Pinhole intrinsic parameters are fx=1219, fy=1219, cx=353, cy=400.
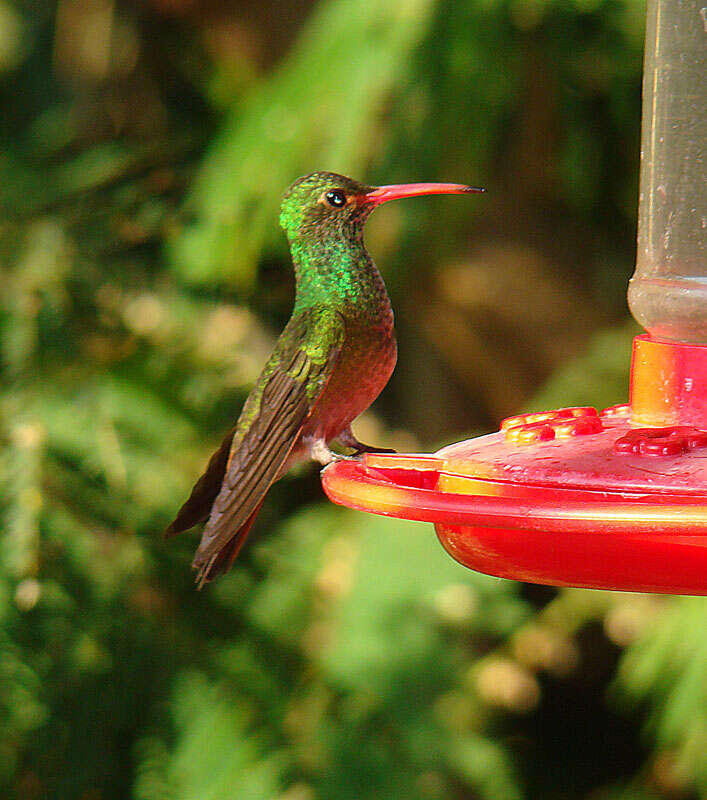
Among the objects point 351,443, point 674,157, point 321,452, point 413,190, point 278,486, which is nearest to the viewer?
point 413,190

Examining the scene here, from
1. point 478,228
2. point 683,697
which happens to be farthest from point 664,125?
point 478,228

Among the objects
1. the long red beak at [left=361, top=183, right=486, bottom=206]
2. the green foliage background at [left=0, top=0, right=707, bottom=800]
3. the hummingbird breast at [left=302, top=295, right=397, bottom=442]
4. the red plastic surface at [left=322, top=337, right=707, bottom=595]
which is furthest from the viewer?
the green foliage background at [left=0, top=0, right=707, bottom=800]

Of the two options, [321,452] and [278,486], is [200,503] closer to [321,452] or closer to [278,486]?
[321,452]

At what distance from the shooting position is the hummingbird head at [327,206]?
204 cm

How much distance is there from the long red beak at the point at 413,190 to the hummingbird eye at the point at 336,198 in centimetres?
6

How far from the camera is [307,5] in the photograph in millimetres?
4676

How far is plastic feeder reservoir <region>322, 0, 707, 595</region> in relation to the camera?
1.37 metres

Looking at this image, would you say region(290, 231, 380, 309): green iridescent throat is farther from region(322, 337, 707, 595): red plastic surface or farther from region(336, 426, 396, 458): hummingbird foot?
region(322, 337, 707, 595): red plastic surface

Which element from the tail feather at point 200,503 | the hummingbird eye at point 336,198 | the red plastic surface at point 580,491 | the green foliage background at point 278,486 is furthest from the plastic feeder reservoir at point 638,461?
the green foliage background at point 278,486

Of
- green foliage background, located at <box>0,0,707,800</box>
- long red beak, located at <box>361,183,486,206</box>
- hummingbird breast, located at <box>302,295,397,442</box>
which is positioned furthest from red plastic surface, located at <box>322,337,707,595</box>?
green foliage background, located at <box>0,0,707,800</box>

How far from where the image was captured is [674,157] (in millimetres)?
1945

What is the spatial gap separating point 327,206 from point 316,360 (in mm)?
283

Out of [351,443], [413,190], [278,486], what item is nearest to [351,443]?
[351,443]

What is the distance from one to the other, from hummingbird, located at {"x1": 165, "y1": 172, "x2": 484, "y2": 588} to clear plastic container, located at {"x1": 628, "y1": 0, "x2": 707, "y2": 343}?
43 cm
